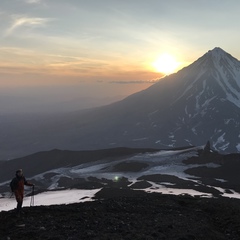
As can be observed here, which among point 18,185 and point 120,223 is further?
point 18,185

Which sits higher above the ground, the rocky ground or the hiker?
the hiker

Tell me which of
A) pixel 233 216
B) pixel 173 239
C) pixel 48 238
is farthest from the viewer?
pixel 233 216

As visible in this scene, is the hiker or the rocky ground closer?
the rocky ground

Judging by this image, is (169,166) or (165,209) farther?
(169,166)

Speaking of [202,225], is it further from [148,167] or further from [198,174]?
[148,167]

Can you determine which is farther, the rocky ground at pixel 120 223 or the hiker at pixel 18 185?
the hiker at pixel 18 185

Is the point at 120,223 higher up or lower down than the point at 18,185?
lower down

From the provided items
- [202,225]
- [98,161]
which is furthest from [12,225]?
[98,161]

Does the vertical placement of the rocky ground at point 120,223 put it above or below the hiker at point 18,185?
below
